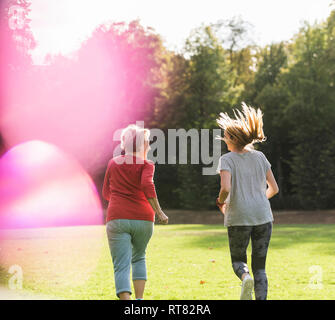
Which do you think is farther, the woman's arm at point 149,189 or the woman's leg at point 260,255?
the woman's arm at point 149,189

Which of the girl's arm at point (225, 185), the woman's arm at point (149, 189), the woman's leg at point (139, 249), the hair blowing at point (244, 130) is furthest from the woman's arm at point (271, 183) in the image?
the woman's leg at point (139, 249)

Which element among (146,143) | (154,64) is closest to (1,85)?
(146,143)

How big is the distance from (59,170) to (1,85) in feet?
83.4

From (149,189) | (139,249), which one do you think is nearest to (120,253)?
(139,249)

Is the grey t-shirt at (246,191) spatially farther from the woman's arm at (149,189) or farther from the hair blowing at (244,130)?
the woman's arm at (149,189)

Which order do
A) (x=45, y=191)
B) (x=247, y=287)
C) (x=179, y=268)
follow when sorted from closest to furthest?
(x=247, y=287)
(x=179, y=268)
(x=45, y=191)

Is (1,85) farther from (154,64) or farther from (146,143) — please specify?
(154,64)

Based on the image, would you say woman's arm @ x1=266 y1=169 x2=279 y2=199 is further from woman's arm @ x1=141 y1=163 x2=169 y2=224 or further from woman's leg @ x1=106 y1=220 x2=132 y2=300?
woman's leg @ x1=106 y1=220 x2=132 y2=300

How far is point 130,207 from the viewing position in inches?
228

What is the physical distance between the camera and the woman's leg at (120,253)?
18.8 ft

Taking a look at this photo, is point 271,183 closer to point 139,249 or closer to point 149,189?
point 149,189

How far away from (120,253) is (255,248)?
55.5 inches

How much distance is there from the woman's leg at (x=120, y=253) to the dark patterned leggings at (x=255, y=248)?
110 centimetres
